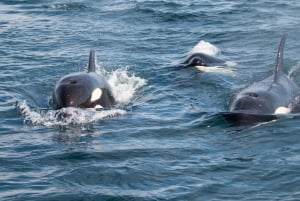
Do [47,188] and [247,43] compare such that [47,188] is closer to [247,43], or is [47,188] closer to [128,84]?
[128,84]

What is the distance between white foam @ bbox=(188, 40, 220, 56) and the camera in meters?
21.8

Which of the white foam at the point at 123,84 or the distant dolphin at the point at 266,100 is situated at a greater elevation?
the distant dolphin at the point at 266,100

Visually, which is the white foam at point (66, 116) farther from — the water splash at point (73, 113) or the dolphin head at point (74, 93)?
the dolphin head at point (74, 93)

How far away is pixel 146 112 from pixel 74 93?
184 centimetres

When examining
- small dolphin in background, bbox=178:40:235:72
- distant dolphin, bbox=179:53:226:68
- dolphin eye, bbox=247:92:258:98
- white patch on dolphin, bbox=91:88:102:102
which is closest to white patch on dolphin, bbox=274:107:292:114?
dolphin eye, bbox=247:92:258:98

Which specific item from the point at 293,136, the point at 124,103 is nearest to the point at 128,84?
the point at 124,103

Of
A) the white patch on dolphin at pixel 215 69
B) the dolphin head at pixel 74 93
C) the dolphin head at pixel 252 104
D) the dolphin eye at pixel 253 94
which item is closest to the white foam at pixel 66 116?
the dolphin head at pixel 74 93

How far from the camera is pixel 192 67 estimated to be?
787 inches

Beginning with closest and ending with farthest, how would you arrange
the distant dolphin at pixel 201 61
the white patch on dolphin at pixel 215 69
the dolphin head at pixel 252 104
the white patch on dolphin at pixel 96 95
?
the dolphin head at pixel 252 104 < the white patch on dolphin at pixel 96 95 < the white patch on dolphin at pixel 215 69 < the distant dolphin at pixel 201 61

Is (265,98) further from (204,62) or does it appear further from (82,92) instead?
(204,62)

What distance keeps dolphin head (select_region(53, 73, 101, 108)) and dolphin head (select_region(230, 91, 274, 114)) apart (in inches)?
124

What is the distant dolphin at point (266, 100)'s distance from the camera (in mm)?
14500

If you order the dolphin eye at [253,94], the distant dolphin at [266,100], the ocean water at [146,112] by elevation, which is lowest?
the ocean water at [146,112]

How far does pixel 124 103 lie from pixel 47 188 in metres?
5.41
